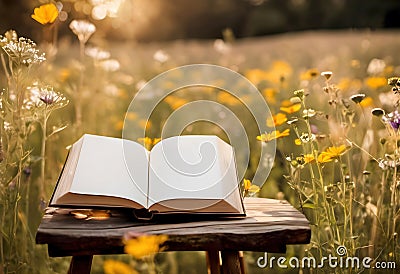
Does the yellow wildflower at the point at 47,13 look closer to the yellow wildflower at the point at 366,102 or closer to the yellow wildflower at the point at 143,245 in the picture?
the yellow wildflower at the point at 143,245

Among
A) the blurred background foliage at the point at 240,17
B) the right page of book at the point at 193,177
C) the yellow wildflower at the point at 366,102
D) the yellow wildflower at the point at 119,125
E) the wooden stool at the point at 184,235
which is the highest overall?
the blurred background foliage at the point at 240,17

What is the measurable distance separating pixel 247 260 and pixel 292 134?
2.95 ft

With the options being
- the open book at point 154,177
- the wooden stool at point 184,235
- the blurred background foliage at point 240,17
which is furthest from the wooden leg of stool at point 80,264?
the blurred background foliage at point 240,17

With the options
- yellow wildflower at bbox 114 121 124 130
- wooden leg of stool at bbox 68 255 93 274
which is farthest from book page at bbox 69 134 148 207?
yellow wildflower at bbox 114 121 124 130

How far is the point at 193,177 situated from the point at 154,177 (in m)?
0.08

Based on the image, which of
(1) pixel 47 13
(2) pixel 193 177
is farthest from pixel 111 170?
(1) pixel 47 13

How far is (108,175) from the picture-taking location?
1.35 metres

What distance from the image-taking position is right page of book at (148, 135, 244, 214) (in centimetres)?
128

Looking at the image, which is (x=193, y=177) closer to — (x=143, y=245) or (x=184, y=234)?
(x=184, y=234)

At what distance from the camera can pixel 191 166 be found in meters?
1.39

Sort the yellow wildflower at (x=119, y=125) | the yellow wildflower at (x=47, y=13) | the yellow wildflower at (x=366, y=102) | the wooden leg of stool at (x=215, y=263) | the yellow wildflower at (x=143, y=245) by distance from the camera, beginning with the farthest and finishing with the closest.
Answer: the yellow wildflower at (x=119, y=125) → the yellow wildflower at (x=366, y=102) → the yellow wildflower at (x=47, y=13) → the wooden leg of stool at (x=215, y=263) → the yellow wildflower at (x=143, y=245)

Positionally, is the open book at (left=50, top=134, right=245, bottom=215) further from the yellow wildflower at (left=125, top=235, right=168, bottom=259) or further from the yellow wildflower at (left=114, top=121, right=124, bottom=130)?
the yellow wildflower at (left=114, top=121, right=124, bottom=130)

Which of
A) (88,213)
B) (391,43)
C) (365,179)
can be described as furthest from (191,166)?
(391,43)

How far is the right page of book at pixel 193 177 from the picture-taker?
4.20 ft
